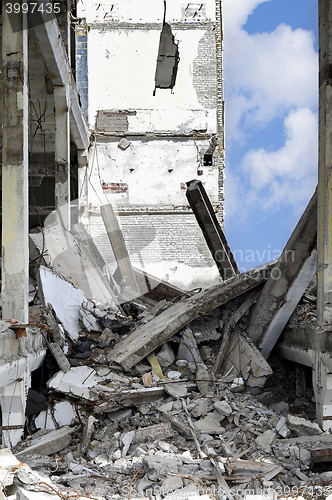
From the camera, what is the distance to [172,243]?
15.5 m

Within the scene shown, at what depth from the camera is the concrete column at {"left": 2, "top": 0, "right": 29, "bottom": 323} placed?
5613 mm

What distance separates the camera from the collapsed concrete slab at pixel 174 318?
621 cm

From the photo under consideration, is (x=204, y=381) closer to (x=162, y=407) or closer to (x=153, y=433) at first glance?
(x=162, y=407)

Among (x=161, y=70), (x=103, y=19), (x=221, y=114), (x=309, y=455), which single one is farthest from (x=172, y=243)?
(x=309, y=455)

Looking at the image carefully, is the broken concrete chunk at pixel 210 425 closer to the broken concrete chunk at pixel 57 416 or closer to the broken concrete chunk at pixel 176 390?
the broken concrete chunk at pixel 176 390

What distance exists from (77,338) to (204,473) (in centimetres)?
376

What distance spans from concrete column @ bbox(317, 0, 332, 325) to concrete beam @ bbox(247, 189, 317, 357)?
68 cm

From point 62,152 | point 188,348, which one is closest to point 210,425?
point 188,348

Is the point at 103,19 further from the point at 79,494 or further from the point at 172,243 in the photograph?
the point at 79,494

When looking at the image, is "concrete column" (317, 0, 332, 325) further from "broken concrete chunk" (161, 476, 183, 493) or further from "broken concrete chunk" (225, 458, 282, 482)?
"broken concrete chunk" (161, 476, 183, 493)

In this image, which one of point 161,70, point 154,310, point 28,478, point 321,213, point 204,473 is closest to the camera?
point 28,478

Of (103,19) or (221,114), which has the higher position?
(103,19)

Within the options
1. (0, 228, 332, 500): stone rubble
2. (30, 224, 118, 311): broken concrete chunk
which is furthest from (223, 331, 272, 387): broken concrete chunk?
(30, 224, 118, 311): broken concrete chunk

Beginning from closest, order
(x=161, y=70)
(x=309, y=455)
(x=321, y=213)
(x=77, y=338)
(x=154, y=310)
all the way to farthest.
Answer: (x=309, y=455), (x=321, y=213), (x=77, y=338), (x=154, y=310), (x=161, y=70)
